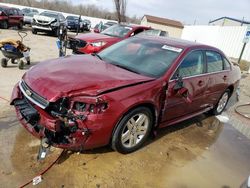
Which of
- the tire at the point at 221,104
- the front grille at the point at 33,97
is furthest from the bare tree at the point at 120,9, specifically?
the front grille at the point at 33,97

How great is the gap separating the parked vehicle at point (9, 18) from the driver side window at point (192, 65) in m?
18.3

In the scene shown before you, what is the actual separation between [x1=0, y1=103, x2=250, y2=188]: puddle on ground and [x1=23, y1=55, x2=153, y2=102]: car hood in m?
0.96

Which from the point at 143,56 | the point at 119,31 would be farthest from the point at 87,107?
the point at 119,31

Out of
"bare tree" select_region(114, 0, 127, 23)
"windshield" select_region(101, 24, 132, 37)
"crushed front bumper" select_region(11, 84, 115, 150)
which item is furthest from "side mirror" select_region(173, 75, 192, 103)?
"bare tree" select_region(114, 0, 127, 23)

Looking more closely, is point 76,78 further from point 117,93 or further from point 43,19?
point 43,19

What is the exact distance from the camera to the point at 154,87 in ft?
13.1

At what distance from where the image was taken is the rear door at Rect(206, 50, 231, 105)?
5.37 metres

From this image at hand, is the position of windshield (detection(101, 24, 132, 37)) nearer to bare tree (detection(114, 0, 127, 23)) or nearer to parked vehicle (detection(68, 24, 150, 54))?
parked vehicle (detection(68, 24, 150, 54))

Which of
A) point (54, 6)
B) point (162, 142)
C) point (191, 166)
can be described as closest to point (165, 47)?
point (162, 142)

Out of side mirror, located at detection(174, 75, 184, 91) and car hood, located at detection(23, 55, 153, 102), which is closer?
car hood, located at detection(23, 55, 153, 102)

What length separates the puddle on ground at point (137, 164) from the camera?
3.42 m

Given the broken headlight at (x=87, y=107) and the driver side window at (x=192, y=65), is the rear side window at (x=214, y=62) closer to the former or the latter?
the driver side window at (x=192, y=65)

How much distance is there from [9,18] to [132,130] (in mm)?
19708

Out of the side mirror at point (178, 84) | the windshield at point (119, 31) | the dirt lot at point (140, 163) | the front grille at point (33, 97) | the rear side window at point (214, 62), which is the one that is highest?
the rear side window at point (214, 62)
